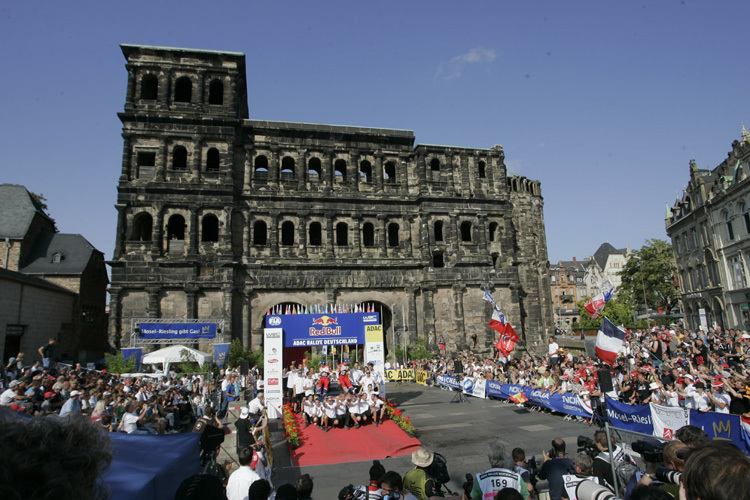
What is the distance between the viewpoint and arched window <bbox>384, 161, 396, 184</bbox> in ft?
115

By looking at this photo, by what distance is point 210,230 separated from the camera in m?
32.0

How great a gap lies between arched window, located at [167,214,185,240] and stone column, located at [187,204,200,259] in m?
1.28

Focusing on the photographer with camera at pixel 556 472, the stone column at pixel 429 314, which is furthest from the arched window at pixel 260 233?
the photographer with camera at pixel 556 472

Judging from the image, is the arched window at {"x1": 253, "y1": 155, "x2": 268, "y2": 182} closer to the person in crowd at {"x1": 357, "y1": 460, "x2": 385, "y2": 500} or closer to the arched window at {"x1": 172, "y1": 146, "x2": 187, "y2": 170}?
the arched window at {"x1": 172, "y1": 146, "x2": 187, "y2": 170}

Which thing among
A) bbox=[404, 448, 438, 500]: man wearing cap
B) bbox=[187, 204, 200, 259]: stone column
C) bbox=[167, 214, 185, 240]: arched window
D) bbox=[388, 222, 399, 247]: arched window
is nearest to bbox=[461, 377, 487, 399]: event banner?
bbox=[388, 222, 399, 247]: arched window

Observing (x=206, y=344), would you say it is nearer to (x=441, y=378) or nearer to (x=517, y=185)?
(x=441, y=378)

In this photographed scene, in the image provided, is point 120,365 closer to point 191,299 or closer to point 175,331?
point 175,331

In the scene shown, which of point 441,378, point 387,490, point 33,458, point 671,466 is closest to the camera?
point 33,458

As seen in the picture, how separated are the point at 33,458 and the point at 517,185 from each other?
147ft

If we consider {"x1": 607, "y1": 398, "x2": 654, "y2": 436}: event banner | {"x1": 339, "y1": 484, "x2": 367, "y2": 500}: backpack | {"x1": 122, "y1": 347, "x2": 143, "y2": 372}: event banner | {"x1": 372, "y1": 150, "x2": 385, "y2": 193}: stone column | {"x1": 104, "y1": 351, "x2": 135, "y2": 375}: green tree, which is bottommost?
{"x1": 607, "y1": 398, "x2": 654, "y2": 436}: event banner

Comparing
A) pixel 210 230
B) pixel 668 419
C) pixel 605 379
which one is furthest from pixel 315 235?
pixel 668 419

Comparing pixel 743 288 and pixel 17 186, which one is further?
pixel 743 288

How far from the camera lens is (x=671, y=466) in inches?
194

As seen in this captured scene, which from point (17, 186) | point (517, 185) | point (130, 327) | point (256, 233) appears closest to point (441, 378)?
point (256, 233)
